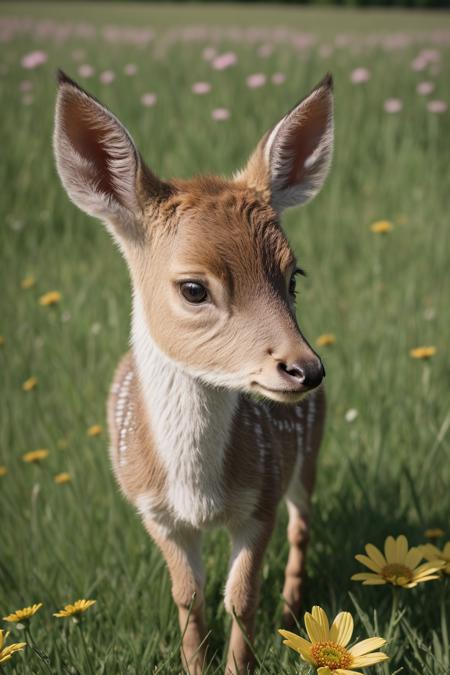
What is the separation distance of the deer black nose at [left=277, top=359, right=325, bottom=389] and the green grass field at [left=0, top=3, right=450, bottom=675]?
0.60 m

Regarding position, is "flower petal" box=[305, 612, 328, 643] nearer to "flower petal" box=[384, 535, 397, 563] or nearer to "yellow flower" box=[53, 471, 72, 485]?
"flower petal" box=[384, 535, 397, 563]

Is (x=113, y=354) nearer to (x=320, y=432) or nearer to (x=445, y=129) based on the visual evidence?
(x=320, y=432)

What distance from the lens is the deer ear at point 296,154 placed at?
2137 millimetres

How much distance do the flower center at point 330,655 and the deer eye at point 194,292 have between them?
33.8 inches

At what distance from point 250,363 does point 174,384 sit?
379mm

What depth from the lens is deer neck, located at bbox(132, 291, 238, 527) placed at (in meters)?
2.06

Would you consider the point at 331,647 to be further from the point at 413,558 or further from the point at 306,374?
the point at 306,374

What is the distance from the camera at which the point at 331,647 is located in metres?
1.58

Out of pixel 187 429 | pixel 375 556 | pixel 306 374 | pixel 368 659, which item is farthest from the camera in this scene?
pixel 187 429

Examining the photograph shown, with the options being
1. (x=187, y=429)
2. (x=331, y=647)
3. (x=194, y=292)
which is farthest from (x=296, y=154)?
(x=331, y=647)

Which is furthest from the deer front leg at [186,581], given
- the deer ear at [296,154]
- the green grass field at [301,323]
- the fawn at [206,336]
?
the deer ear at [296,154]

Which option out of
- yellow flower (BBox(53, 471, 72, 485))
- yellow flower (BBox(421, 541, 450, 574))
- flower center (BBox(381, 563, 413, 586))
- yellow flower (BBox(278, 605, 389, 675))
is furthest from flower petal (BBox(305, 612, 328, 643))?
yellow flower (BBox(53, 471, 72, 485))

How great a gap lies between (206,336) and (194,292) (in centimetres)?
12

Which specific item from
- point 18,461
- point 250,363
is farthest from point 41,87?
point 250,363
